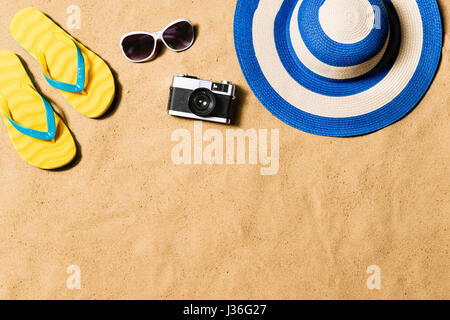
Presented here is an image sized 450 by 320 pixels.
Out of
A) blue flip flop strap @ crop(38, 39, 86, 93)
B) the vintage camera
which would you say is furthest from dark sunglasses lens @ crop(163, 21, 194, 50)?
blue flip flop strap @ crop(38, 39, 86, 93)

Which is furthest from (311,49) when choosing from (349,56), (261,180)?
(261,180)

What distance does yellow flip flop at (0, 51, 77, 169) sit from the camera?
114 cm

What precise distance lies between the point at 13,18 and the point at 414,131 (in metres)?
1.39

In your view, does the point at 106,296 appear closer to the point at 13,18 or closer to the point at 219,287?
the point at 219,287

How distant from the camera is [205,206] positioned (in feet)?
3.81

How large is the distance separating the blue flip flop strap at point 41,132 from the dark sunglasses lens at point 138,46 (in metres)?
0.31

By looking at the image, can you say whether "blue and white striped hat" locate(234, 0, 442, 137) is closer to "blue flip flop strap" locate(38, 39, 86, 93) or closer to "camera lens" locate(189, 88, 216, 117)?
"camera lens" locate(189, 88, 216, 117)

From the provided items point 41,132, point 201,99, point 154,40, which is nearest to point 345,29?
point 201,99

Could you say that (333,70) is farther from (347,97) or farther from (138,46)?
(138,46)

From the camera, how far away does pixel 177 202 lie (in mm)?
1165

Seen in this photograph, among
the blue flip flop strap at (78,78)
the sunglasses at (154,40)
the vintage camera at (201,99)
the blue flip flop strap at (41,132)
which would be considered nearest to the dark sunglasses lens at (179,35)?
the sunglasses at (154,40)

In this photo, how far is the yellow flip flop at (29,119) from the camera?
1.14 m

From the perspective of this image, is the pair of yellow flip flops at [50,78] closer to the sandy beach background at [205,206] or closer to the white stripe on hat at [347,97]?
the sandy beach background at [205,206]

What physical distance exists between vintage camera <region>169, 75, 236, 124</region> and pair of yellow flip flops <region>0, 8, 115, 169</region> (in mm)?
224
